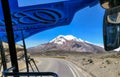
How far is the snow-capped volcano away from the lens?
4145mm

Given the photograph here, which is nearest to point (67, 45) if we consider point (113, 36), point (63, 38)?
point (63, 38)

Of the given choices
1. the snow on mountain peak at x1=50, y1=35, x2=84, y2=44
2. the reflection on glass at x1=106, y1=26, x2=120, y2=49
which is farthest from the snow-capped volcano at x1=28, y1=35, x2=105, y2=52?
the reflection on glass at x1=106, y1=26, x2=120, y2=49

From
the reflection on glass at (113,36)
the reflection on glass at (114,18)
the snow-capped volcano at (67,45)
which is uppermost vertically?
the reflection on glass at (114,18)

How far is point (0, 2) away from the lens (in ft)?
12.6

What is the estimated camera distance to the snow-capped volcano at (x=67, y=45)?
414 centimetres

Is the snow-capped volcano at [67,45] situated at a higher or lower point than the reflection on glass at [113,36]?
lower

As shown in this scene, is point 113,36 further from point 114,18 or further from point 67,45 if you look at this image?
point 67,45

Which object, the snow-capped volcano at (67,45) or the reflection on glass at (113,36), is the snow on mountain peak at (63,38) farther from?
the reflection on glass at (113,36)

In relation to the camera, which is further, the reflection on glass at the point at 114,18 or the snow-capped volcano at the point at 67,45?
the snow-capped volcano at the point at 67,45

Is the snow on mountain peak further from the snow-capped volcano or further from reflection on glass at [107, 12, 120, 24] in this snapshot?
reflection on glass at [107, 12, 120, 24]

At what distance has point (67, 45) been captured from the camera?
461 cm

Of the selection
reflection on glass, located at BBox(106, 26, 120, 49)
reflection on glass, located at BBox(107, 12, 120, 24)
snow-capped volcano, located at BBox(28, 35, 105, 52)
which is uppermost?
reflection on glass, located at BBox(107, 12, 120, 24)

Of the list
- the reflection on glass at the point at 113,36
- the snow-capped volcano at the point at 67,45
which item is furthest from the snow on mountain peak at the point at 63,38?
the reflection on glass at the point at 113,36

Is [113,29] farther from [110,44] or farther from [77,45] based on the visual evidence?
[77,45]
